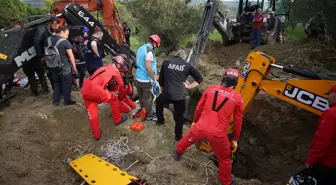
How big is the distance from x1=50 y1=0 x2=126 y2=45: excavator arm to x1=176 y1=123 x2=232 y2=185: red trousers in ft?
18.9

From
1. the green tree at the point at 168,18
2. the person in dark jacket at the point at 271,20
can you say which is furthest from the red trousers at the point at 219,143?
the green tree at the point at 168,18

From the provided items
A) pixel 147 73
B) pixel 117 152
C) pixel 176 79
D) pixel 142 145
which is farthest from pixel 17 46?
pixel 176 79

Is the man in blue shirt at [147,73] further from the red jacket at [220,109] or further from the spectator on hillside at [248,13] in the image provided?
the spectator on hillside at [248,13]

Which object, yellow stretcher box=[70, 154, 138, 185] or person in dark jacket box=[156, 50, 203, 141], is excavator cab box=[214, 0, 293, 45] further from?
yellow stretcher box=[70, 154, 138, 185]

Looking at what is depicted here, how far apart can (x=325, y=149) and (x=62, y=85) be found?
17.1 ft

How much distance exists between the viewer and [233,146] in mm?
4633

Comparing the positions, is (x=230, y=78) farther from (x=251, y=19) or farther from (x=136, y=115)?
(x=251, y=19)

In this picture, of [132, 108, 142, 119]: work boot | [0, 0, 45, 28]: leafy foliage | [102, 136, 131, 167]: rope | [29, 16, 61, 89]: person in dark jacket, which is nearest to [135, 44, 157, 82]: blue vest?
[132, 108, 142, 119]: work boot

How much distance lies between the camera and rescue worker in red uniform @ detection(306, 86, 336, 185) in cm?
368

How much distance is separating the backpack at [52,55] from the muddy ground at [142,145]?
0.97m

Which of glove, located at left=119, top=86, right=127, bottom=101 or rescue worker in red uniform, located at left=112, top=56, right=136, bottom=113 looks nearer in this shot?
rescue worker in red uniform, located at left=112, top=56, right=136, bottom=113

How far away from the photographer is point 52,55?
629 cm

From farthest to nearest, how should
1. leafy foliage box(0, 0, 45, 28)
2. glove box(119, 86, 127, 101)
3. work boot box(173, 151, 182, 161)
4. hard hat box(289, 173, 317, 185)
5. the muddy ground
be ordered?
1. leafy foliage box(0, 0, 45, 28)
2. glove box(119, 86, 127, 101)
3. work boot box(173, 151, 182, 161)
4. the muddy ground
5. hard hat box(289, 173, 317, 185)

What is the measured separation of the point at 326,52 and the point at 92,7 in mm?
7561
